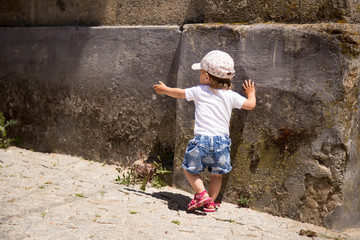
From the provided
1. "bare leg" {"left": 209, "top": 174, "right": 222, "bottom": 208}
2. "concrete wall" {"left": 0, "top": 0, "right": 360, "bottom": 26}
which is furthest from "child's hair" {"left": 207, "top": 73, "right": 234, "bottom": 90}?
"bare leg" {"left": 209, "top": 174, "right": 222, "bottom": 208}

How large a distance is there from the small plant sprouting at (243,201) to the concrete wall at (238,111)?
0.12ft

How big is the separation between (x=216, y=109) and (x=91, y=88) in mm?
1729

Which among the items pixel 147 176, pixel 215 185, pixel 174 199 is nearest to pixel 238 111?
pixel 215 185

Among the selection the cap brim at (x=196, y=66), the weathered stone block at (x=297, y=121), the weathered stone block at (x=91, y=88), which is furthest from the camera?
the weathered stone block at (x=91, y=88)

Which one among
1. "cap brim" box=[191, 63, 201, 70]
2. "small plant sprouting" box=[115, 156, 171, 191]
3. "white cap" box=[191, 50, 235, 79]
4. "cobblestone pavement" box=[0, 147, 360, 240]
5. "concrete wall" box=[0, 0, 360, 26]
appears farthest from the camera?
"small plant sprouting" box=[115, 156, 171, 191]

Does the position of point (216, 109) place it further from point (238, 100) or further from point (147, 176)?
point (147, 176)

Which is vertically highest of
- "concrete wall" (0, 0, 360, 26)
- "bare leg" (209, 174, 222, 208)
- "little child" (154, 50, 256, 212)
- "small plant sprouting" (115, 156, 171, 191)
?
"concrete wall" (0, 0, 360, 26)

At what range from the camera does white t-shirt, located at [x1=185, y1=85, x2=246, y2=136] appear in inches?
126

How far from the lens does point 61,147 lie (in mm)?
4707

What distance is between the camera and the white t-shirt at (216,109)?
10.5 feet

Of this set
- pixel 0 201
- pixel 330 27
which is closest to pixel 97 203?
pixel 0 201

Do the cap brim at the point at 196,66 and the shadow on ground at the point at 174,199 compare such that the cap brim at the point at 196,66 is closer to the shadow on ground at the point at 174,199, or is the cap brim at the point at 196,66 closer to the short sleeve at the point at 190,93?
the short sleeve at the point at 190,93

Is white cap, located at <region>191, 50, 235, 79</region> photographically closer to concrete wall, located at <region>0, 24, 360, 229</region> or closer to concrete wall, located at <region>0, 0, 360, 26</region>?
concrete wall, located at <region>0, 24, 360, 229</region>

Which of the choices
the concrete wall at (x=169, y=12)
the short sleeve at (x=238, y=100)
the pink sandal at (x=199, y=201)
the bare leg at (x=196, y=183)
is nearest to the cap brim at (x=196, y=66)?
the short sleeve at (x=238, y=100)
